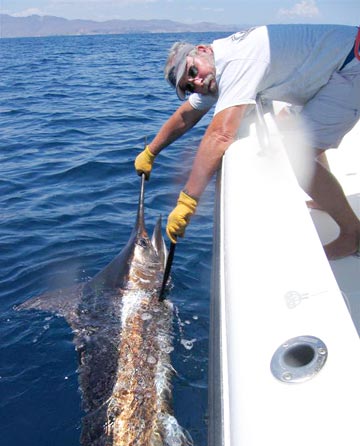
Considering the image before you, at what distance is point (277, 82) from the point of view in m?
2.56

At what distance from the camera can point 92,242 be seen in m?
4.74

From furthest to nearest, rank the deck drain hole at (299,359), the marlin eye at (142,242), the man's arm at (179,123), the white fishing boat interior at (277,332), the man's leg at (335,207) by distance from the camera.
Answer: the marlin eye at (142,242), the man's arm at (179,123), the man's leg at (335,207), the deck drain hole at (299,359), the white fishing boat interior at (277,332)

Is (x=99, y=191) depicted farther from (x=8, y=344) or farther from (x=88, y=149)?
(x=8, y=344)

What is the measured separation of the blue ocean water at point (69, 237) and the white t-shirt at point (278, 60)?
1487mm

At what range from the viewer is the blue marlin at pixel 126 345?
2.47m

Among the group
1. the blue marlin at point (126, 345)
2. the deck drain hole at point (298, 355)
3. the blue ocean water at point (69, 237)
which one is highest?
the deck drain hole at point (298, 355)

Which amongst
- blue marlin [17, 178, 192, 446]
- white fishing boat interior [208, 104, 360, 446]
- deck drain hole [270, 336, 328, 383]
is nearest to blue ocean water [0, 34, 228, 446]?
blue marlin [17, 178, 192, 446]

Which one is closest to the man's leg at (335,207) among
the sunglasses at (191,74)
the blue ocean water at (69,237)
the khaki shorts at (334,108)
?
the khaki shorts at (334,108)

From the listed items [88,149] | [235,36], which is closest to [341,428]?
[235,36]

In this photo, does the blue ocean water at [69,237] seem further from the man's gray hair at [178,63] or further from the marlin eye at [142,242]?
the man's gray hair at [178,63]

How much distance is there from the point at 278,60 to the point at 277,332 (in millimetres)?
1492

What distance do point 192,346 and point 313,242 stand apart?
1578 mm

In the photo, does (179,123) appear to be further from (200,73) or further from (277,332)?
(277,332)

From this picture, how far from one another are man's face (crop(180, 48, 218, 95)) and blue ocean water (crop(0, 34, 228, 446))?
1445 mm
